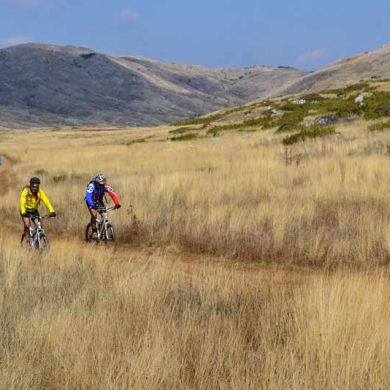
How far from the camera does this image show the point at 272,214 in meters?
12.2

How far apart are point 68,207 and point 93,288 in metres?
11.6

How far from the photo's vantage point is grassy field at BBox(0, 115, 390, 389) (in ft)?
12.9

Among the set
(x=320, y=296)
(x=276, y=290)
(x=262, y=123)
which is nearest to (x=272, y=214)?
(x=276, y=290)

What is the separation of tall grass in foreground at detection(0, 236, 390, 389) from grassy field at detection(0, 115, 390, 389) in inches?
0.6

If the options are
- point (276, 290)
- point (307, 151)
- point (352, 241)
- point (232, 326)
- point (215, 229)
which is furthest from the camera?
point (307, 151)

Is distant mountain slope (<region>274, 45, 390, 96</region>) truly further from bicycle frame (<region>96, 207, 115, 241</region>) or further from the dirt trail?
the dirt trail

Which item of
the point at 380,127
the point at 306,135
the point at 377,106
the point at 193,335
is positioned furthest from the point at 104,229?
the point at 377,106

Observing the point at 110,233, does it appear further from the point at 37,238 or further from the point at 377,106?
the point at 377,106

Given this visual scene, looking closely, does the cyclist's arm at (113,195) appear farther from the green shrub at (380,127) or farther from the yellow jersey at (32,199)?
the green shrub at (380,127)

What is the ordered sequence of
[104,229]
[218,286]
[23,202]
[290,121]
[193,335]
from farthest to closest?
[290,121]
[104,229]
[23,202]
[218,286]
[193,335]

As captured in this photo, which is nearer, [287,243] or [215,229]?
[287,243]

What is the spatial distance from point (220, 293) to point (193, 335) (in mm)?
1579

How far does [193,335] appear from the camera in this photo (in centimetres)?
462

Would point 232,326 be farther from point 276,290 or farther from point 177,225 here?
point 177,225
